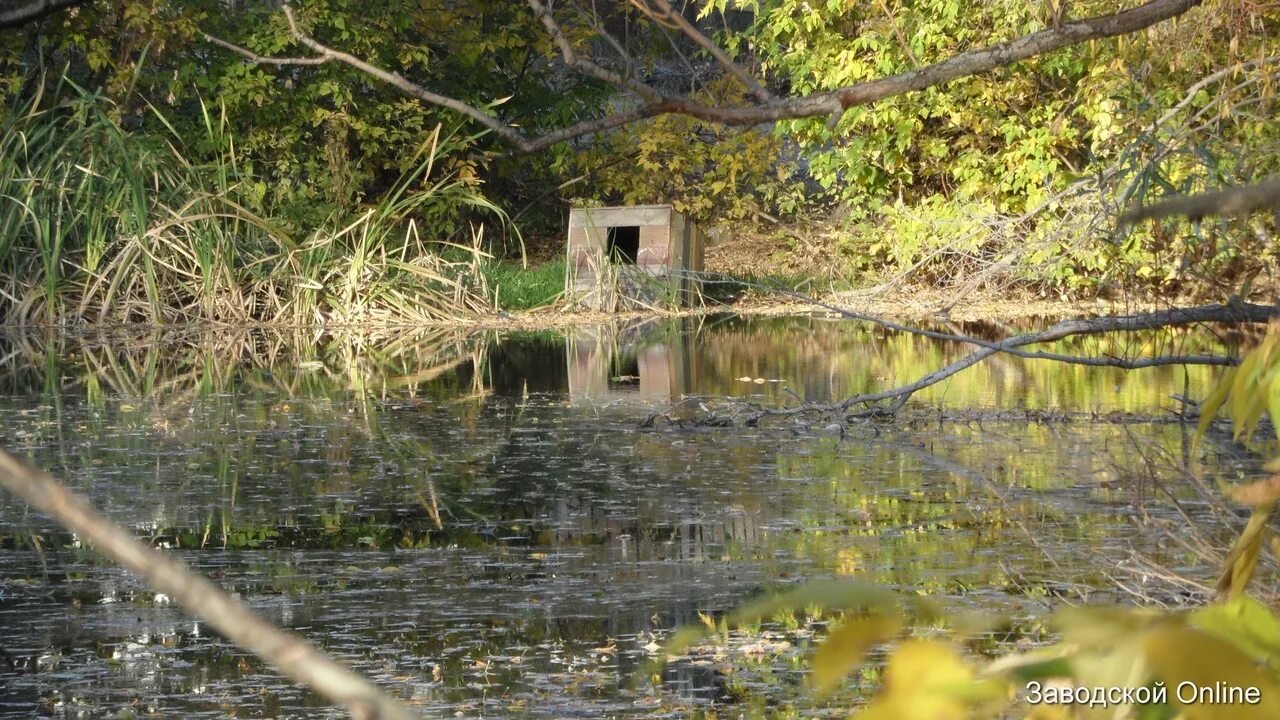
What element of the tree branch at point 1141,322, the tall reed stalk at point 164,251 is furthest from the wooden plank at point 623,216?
the tree branch at point 1141,322

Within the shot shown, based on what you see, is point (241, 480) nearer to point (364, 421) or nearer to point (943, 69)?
point (364, 421)

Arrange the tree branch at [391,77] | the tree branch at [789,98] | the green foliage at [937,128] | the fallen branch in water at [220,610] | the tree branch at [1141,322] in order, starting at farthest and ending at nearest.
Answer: the green foliage at [937,128]
the tree branch at [1141,322]
the tree branch at [789,98]
the tree branch at [391,77]
the fallen branch in water at [220,610]

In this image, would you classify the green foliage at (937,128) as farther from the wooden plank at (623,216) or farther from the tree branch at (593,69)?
the tree branch at (593,69)

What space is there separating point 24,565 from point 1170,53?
16.9 feet

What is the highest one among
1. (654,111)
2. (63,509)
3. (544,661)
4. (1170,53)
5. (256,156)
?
(256,156)

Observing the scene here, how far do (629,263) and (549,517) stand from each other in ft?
37.4

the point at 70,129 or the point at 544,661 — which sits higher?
the point at 70,129

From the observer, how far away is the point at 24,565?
5117 millimetres

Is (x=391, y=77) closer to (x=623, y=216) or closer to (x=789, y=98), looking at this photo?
(x=789, y=98)

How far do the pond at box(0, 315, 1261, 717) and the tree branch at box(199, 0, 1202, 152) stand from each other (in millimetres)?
1018

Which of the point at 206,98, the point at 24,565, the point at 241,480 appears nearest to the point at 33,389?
the point at 241,480

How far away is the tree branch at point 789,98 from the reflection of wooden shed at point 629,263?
41.5ft

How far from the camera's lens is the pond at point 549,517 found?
12.8 ft

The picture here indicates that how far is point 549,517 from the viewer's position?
19.3 feet
